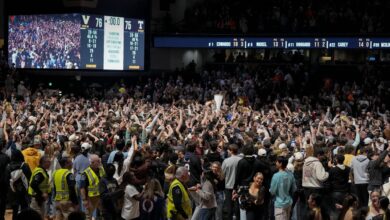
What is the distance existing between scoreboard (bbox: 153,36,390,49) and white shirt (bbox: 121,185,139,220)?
21846mm

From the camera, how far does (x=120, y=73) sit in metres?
34.6

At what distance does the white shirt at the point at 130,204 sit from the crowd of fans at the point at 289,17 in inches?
888

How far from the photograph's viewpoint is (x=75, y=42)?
3191 cm

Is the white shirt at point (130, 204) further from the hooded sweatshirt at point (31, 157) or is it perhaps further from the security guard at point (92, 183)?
the hooded sweatshirt at point (31, 157)

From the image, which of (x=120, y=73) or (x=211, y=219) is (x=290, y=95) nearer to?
(x=120, y=73)

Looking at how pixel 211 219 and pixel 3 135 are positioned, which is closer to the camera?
pixel 211 219

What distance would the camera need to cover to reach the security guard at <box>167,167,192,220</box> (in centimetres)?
1088

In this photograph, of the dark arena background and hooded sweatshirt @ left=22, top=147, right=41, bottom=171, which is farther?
hooded sweatshirt @ left=22, top=147, right=41, bottom=171

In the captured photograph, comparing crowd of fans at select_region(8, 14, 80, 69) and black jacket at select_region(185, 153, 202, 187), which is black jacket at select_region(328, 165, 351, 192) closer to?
black jacket at select_region(185, 153, 202, 187)

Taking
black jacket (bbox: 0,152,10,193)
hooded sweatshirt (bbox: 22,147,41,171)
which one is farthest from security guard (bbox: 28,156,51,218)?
hooded sweatshirt (bbox: 22,147,41,171)

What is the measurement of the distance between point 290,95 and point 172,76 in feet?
19.7

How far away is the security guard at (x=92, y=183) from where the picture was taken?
12125 mm

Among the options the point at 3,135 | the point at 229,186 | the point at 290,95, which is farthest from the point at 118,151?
the point at 290,95

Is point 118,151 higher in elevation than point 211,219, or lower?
higher
